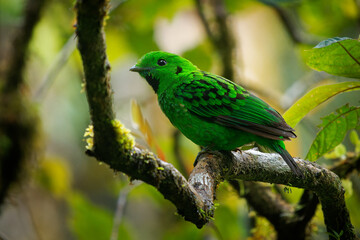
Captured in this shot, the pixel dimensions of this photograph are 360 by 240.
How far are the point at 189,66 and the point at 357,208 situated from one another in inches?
107

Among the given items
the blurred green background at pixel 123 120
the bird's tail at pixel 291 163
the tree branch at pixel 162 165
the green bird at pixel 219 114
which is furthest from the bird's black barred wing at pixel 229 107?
the blurred green background at pixel 123 120

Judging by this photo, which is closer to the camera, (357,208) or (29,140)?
(29,140)

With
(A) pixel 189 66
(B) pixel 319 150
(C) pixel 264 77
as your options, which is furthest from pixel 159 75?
(C) pixel 264 77

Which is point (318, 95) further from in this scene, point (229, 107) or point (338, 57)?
point (229, 107)

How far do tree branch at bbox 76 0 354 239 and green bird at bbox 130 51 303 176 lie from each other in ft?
0.92

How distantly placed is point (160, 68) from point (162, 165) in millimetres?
1913

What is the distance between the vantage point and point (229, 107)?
319 centimetres

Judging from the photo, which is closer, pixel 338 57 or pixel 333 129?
pixel 338 57

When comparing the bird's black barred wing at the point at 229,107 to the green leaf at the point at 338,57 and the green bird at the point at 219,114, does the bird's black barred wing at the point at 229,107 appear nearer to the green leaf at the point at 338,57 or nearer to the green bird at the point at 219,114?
the green bird at the point at 219,114

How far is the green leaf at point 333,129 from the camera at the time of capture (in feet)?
9.30

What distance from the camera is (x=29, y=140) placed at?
12.1 ft

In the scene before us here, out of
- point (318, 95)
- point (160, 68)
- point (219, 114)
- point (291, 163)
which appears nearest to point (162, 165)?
point (291, 163)

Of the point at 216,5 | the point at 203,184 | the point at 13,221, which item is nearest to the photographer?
the point at 203,184

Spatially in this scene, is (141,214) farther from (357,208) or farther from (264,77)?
(264,77)
